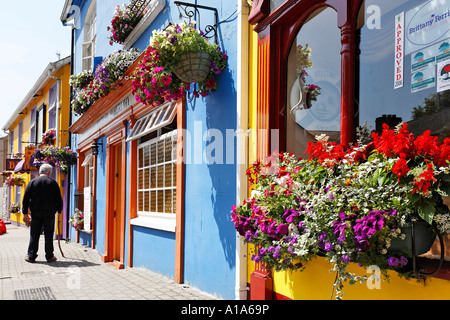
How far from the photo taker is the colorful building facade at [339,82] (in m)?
2.91

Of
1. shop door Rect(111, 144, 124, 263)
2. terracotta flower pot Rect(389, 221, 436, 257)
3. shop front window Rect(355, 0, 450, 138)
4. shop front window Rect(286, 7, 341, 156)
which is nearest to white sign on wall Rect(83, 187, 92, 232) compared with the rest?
shop door Rect(111, 144, 124, 263)

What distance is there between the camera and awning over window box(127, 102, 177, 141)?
6734 millimetres

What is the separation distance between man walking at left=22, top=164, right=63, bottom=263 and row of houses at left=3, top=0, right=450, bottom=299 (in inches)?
52.0

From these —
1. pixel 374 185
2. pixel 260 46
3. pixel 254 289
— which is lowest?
pixel 254 289

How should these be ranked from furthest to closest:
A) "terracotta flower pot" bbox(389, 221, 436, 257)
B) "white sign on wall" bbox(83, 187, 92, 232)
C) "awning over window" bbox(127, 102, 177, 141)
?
"white sign on wall" bbox(83, 187, 92, 232), "awning over window" bbox(127, 102, 177, 141), "terracotta flower pot" bbox(389, 221, 436, 257)

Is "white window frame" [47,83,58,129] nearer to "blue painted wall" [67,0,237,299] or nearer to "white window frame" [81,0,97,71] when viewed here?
"white window frame" [81,0,97,71]

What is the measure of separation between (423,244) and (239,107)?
283 cm

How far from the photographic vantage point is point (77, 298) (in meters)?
5.50

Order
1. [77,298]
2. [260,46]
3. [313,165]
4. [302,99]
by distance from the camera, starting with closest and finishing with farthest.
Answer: [313,165] → [302,99] → [260,46] → [77,298]

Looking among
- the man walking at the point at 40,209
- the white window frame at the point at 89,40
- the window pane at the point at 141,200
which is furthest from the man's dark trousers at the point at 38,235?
the white window frame at the point at 89,40

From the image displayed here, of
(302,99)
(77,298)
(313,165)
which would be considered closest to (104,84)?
(77,298)

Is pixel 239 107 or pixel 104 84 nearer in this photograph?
pixel 239 107

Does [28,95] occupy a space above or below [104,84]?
above
